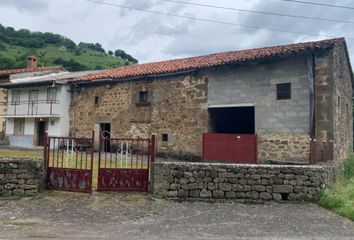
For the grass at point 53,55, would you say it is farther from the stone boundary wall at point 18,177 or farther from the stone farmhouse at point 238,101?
the stone boundary wall at point 18,177

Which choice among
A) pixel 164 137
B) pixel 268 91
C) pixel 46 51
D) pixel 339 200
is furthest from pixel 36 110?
pixel 46 51

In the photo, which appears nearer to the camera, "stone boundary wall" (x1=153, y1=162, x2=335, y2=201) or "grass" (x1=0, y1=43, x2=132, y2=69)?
"stone boundary wall" (x1=153, y1=162, x2=335, y2=201)

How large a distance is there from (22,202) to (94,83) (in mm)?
14375

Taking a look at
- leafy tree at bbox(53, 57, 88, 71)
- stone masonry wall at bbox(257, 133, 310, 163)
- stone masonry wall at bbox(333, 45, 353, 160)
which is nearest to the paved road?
stone masonry wall at bbox(257, 133, 310, 163)

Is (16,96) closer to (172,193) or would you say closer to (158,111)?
(158,111)

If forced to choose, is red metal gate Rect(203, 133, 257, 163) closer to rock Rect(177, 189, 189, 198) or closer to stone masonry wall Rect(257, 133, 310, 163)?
stone masonry wall Rect(257, 133, 310, 163)

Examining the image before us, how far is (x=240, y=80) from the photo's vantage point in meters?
15.6

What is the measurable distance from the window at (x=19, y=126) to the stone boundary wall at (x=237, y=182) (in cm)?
2150

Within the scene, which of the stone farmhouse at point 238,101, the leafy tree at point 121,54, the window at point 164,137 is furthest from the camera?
the leafy tree at point 121,54

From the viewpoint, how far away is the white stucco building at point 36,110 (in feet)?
74.6

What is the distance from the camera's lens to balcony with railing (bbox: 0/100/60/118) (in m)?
22.7

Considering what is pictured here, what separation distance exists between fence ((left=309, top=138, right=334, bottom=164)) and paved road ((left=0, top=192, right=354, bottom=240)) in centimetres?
349

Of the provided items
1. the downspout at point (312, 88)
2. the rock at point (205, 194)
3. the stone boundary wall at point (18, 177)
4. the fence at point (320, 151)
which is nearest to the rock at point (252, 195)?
the rock at point (205, 194)

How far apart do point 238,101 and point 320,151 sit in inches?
204
